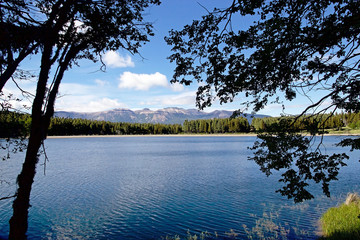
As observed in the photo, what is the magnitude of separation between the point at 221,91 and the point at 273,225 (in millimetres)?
11361

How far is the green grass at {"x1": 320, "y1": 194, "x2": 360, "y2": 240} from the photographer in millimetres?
12281

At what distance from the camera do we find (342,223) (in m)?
14.0

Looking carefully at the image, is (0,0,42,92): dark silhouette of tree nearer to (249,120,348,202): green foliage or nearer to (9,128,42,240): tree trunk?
(9,128,42,240): tree trunk

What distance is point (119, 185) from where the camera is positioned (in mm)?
26594

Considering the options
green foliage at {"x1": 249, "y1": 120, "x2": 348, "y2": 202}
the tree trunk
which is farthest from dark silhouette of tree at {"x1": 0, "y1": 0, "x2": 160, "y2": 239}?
green foliage at {"x1": 249, "y1": 120, "x2": 348, "y2": 202}

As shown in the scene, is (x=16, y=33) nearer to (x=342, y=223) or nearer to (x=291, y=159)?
(x=291, y=159)

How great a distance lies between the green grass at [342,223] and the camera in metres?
12.3

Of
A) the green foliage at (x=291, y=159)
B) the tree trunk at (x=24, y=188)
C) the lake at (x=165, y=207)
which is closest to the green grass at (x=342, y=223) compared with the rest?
the lake at (x=165, y=207)

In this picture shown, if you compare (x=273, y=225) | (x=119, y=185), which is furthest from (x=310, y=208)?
(x=119, y=185)

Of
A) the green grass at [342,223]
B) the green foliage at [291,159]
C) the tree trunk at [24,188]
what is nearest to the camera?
the green foliage at [291,159]

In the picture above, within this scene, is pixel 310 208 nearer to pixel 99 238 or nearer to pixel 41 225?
pixel 99 238

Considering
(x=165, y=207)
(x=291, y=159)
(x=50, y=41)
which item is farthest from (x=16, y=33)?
(x=165, y=207)

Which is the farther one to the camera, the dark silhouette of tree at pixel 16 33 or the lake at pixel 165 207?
the lake at pixel 165 207

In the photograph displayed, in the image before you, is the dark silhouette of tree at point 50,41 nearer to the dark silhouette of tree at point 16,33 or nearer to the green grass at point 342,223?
the dark silhouette of tree at point 16,33
